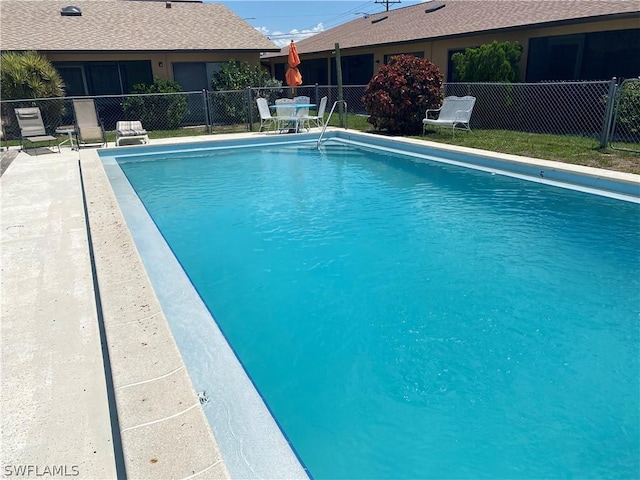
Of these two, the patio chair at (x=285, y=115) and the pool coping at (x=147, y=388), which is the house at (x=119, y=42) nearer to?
the patio chair at (x=285, y=115)

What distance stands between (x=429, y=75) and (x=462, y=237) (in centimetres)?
768

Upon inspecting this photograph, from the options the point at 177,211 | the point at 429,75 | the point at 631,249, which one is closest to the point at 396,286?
the point at 631,249

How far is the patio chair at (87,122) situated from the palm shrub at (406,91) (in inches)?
273

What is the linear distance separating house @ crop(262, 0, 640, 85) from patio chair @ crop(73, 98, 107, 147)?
32.0ft

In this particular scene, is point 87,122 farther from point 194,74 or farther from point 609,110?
point 609,110

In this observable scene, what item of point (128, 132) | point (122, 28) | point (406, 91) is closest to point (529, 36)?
point (406, 91)

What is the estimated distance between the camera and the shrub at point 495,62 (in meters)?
12.1

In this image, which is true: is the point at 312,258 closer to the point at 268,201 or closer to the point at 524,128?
the point at 268,201

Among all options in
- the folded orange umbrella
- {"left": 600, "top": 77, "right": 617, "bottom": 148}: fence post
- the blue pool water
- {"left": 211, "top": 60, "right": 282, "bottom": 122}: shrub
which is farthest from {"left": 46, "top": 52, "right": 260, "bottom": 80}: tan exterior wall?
{"left": 600, "top": 77, "right": 617, "bottom": 148}: fence post

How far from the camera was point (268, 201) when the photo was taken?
7375 millimetres

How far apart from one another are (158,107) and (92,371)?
522 inches

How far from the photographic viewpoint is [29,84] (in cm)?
1225

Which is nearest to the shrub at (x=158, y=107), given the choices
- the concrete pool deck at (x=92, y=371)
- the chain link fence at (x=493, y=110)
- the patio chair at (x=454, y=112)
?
the chain link fence at (x=493, y=110)

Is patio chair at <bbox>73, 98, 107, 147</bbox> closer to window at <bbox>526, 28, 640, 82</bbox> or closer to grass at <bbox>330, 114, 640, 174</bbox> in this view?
grass at <bbox>330, 114, 640, 174</bbox>
